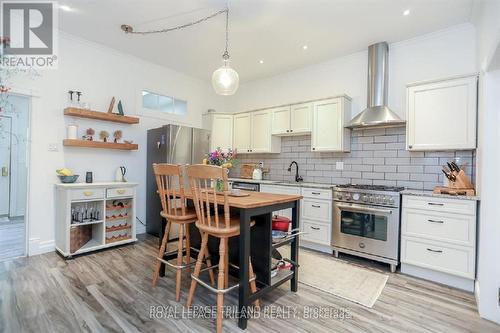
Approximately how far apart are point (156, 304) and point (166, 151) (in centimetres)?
234

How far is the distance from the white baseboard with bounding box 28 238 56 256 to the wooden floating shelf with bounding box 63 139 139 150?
1300 mm

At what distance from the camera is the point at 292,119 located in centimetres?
416

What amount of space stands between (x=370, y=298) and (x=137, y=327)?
78.9 inches

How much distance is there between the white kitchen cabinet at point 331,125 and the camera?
3.62 m

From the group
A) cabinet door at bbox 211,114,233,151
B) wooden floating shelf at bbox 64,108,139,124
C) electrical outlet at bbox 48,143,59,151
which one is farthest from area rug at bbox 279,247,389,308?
electrical outlet at bbox 48,143,59,151

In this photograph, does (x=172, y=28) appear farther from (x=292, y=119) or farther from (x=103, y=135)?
(x=292, y=119)

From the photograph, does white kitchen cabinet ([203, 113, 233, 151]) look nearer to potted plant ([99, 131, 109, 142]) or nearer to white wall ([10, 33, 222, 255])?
white wall ([10, 33, 222, 255])

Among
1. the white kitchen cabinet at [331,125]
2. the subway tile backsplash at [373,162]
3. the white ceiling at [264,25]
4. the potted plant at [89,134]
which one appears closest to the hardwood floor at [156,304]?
the subway tile backsplash at [373,162]

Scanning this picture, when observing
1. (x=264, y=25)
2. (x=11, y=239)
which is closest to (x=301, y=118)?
(x=264, y=25)

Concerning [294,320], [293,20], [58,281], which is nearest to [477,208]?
[294,320]

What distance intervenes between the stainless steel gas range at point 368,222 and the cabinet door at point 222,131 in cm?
246

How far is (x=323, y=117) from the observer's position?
3.79 m

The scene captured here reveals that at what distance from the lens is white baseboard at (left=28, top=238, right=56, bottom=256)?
10.3 ft

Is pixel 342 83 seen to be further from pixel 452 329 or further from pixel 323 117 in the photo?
pixel 452 329
